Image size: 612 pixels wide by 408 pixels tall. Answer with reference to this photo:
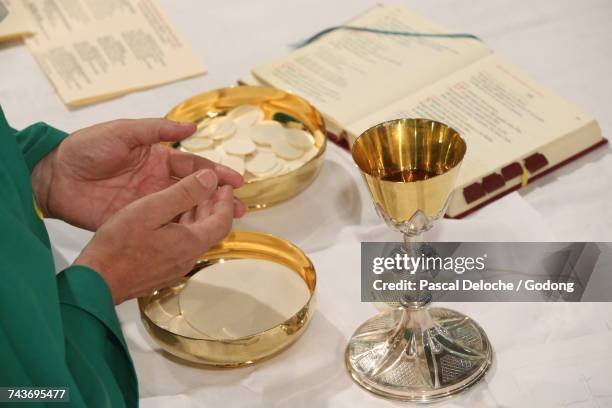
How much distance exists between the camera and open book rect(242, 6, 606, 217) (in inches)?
42.8

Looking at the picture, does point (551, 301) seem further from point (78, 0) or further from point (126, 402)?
point (78, 0)

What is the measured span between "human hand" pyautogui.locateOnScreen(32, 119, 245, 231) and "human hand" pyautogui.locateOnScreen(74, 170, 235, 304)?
0.11 m

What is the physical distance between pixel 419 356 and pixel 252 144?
1.25 ft

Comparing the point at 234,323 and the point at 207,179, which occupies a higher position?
the point at 207,179

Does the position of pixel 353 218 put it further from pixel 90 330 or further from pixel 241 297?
pixel 90 330

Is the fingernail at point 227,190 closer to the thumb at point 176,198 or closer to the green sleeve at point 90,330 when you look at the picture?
the thumb at point 176,198

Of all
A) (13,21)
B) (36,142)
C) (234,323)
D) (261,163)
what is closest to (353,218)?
(261,163)

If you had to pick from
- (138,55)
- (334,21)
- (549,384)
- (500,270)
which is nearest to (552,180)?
(500,270)

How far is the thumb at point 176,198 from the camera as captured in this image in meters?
0.88

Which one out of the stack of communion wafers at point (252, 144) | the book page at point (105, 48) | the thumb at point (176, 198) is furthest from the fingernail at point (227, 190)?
the book page at point (105, 48)

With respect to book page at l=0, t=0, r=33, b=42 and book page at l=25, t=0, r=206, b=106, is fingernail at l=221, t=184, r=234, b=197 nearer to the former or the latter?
book page at l=25, t=0, r=206, b=106

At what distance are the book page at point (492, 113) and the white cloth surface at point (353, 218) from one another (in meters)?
0.05

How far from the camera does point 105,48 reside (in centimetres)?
143

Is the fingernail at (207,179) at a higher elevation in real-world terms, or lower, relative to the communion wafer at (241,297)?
higher
